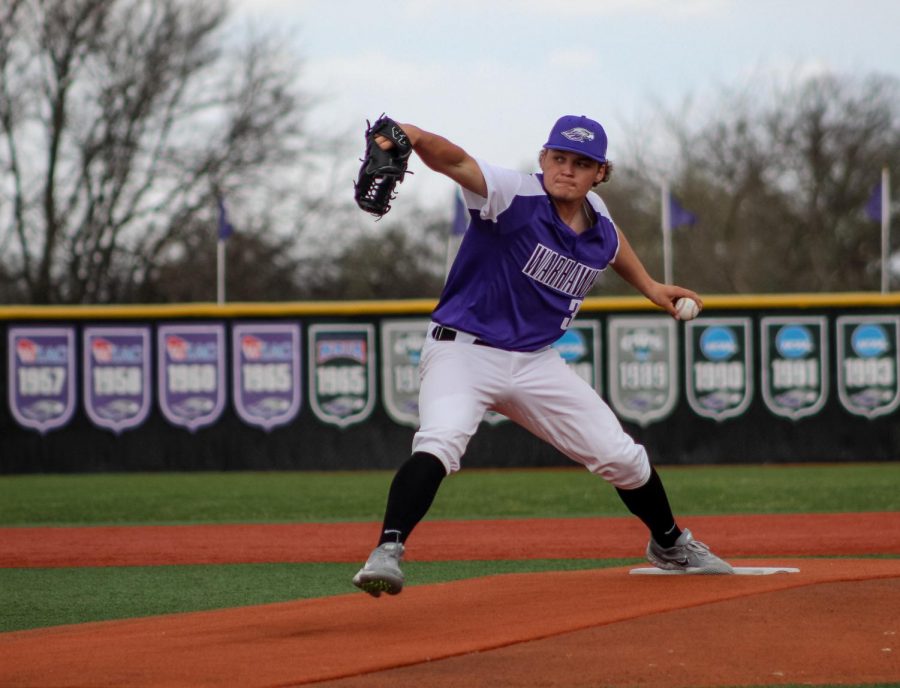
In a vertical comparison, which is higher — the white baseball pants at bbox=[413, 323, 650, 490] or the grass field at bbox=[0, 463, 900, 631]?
the white baseball pants at bbox=[413, 323, 650, 490]

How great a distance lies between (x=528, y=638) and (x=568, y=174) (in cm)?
174

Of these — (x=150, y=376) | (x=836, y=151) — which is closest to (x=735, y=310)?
(x=150, y=376)

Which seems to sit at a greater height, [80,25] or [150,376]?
[80,25]

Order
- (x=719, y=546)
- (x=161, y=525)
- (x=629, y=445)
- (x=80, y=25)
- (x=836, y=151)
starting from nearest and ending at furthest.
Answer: (x=629, y=445) < (x=719, y=546) < (x=161, y=525) < (x=80, y=25) < (x=836, y=151)

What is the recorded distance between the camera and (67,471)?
16438mm

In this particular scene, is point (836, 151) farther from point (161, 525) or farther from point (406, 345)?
point (161, 525)

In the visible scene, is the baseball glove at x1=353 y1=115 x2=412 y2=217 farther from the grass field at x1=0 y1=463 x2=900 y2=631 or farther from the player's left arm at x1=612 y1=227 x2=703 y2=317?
the grass field at x1=0 y1=463 x2=900 y2=631

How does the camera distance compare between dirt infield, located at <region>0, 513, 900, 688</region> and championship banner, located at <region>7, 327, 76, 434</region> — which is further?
championship banner, located at <region>7, 327, 76, 434</region>

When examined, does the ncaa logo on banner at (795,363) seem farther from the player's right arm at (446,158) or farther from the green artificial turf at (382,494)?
the player's right arm at (446,158)

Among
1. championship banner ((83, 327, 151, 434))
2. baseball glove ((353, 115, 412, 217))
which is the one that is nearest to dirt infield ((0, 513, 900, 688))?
baseball glove ((353, 115, 412, 217))

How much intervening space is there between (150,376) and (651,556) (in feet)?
36.9

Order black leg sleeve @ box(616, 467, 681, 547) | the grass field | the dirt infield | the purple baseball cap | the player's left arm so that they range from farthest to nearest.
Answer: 1. the grass field
2. the player's left arm
3. black leg sleeve @ box(616, 467, 681, 547)
4. the purple baseball cap
5. the dirt infield

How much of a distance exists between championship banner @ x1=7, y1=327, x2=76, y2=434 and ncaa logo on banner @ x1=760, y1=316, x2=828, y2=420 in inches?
314

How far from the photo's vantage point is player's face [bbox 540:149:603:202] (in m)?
5.24
